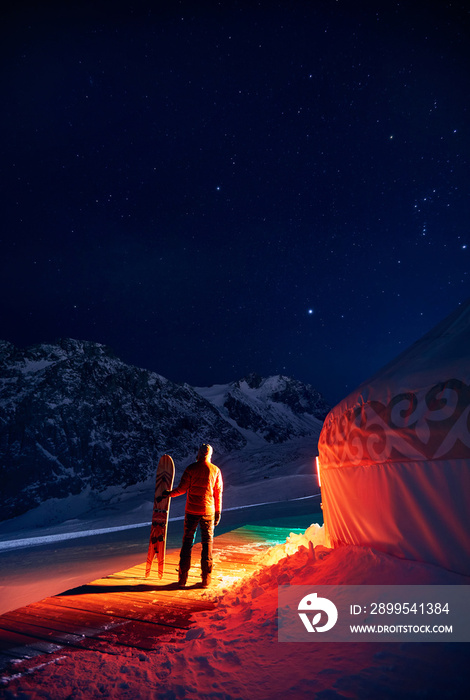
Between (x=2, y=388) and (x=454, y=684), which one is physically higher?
(x=2, y=388)

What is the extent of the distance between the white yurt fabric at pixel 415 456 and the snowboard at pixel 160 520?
2.44 meters

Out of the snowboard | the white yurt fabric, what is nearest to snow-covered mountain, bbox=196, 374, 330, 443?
the snowboard

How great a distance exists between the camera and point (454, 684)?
6.38ft

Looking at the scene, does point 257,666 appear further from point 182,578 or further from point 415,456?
point 182,578

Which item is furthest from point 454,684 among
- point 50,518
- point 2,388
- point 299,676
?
point 2,388

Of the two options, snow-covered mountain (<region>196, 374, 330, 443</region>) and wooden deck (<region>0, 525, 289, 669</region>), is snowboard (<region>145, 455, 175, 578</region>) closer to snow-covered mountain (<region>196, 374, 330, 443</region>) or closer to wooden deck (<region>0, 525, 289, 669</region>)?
wooden deck (<region>0, 525, 289, 669</region>)

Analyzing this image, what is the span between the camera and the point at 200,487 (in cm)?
459

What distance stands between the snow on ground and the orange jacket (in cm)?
125

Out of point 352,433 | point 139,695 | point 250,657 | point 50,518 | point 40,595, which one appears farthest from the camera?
point 50,518

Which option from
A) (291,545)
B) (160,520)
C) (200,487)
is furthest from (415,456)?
(160,520)

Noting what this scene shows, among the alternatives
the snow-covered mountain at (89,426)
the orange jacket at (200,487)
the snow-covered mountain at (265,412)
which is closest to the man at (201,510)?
the orange jacket at (200,487)

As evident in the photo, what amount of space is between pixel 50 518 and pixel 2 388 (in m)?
42.2

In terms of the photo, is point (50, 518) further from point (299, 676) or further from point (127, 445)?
point (299, 676)

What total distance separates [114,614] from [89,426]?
94.9 metres
